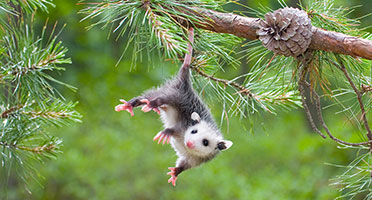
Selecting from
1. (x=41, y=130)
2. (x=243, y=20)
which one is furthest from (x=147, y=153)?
(x=243, y=20)

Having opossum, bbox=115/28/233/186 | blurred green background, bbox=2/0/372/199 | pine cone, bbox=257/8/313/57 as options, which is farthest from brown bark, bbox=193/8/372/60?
blurred green background, bbox=2/0/372/199

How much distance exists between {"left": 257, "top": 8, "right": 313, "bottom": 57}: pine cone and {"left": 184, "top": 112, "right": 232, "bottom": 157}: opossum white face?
0.58m

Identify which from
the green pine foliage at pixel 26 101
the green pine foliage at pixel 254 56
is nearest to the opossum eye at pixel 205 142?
the green pine foliage at pixel 254 56

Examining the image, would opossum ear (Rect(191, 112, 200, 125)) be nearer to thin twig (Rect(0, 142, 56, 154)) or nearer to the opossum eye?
the opossum eye

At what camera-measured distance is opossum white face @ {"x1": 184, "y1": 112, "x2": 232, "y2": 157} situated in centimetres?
192

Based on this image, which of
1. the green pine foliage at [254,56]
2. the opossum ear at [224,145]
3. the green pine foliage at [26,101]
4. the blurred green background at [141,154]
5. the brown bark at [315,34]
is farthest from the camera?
the blurred green background at [141,154]

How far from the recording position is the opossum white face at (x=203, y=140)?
1.92 metres

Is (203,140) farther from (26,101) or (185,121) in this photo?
(26,101)

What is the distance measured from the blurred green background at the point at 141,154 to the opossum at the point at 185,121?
7.11ft

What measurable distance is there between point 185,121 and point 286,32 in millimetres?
732

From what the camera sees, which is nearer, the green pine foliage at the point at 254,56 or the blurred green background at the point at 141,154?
the green pine foliage at the point at 254,56

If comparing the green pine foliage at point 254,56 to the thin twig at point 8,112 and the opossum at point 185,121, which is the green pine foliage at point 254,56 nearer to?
the opossum at point 185,121

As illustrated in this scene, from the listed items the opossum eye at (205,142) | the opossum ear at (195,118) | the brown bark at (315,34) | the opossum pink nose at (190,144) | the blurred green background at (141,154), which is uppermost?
the brown bark at (315,34)

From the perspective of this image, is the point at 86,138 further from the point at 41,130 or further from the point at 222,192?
the point at 41,130
